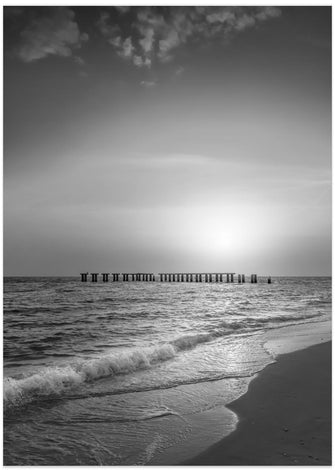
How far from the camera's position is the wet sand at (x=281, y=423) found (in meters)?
Answer: 4.46

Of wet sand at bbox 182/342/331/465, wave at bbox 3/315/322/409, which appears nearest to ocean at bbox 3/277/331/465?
wave at bbox 3/315/322/409

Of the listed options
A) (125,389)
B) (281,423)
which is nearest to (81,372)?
(125,389)

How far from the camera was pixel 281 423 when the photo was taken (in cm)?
557

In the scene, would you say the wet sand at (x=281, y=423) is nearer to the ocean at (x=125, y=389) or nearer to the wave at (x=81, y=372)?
the ocean at (x=125, y=389)

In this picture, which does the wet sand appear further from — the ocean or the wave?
the wave

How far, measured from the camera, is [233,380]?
841cm

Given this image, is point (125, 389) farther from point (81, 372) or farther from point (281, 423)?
point (281, 423)

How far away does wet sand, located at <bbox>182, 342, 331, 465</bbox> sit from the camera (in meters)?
4.46

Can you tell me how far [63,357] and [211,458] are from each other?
7.32 metres

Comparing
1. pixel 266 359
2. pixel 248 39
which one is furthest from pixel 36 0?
pixel 266 359

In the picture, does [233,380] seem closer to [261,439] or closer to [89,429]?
[261,439]

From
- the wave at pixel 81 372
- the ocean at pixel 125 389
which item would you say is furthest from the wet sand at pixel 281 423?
the wave at pixel 81 372

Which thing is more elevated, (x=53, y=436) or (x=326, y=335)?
(x=53, y=436)

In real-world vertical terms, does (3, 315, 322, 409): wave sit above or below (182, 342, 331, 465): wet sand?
below
